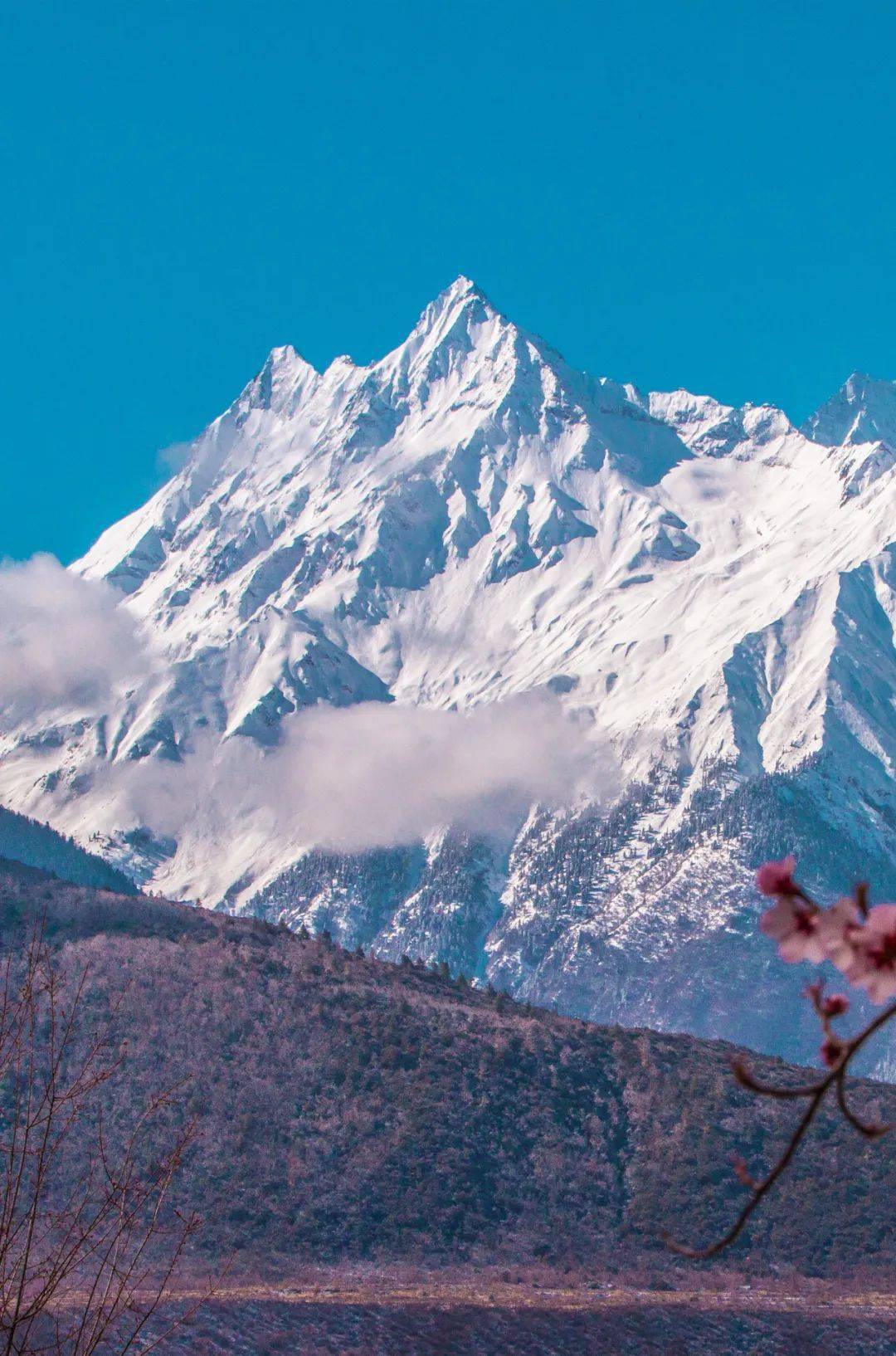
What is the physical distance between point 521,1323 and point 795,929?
300 ft

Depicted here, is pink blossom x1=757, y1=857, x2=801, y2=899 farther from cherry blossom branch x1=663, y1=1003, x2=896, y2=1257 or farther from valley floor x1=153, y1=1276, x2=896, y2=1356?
valley floor x1=153, y1=1276, x2=896, y2=1356

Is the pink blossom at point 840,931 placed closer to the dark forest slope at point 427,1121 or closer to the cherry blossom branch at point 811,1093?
the cherry blossom branch at point 811,1093

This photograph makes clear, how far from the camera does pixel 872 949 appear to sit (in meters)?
5.13

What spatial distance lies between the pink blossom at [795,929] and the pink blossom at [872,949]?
10cm

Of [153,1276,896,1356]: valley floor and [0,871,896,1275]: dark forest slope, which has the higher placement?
[0,871,896,1275]: dark forest slope

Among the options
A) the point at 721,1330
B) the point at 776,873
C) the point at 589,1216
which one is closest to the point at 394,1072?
the point at 589,1216

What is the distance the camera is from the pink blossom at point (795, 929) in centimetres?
516

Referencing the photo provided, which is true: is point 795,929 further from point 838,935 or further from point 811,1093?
point 811,1093

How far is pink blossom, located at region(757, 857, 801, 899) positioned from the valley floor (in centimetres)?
8128

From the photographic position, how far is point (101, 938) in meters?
146

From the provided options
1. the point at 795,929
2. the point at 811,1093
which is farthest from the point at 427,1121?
the point at 795,929

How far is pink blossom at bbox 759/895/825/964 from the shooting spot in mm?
5164

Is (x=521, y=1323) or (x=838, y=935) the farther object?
(x=521, y=1323)

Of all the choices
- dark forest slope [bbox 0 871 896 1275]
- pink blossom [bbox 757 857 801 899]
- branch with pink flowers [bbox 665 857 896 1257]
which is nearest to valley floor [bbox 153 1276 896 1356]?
dark forest slope [bbox 0 871 896 1275]
